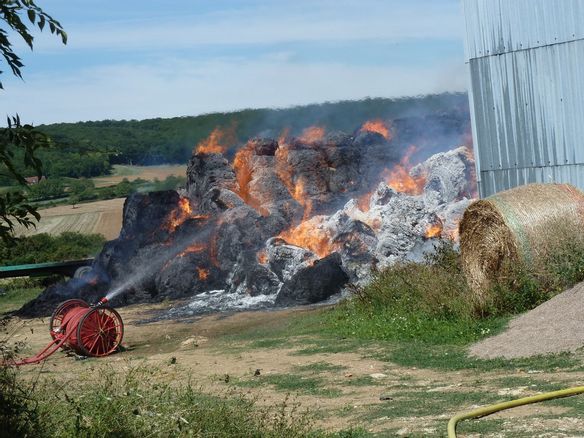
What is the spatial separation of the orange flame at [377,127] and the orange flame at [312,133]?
1614 millimetres

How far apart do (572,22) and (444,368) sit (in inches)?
347

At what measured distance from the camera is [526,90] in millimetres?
19594

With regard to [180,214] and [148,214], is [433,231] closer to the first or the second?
[180,214]

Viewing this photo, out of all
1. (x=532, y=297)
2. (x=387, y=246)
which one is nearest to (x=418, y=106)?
(x=387, y=246)

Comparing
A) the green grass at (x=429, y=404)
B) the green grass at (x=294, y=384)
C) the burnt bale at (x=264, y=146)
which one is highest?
the burnt bale at (x=264, y=146)

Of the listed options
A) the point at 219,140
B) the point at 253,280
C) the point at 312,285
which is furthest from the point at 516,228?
the point at 219,140

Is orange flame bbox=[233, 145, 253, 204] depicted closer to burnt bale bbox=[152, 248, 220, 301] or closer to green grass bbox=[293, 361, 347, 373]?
burnt bale bbox=[152, 248, 220, 301]

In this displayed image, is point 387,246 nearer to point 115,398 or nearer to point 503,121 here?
point 503,121

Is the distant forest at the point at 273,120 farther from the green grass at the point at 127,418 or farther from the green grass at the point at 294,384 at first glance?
the green grass at the point at 127,418

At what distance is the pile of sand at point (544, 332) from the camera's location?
12.4 meters

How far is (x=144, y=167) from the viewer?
134 ft

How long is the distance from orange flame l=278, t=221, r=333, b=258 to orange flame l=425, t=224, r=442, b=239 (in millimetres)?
3049

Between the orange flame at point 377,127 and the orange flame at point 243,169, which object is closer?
the orange flame at point 243,169

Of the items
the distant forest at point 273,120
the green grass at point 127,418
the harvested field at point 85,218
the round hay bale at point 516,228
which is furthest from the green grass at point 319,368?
the harvested field at point 85,218
